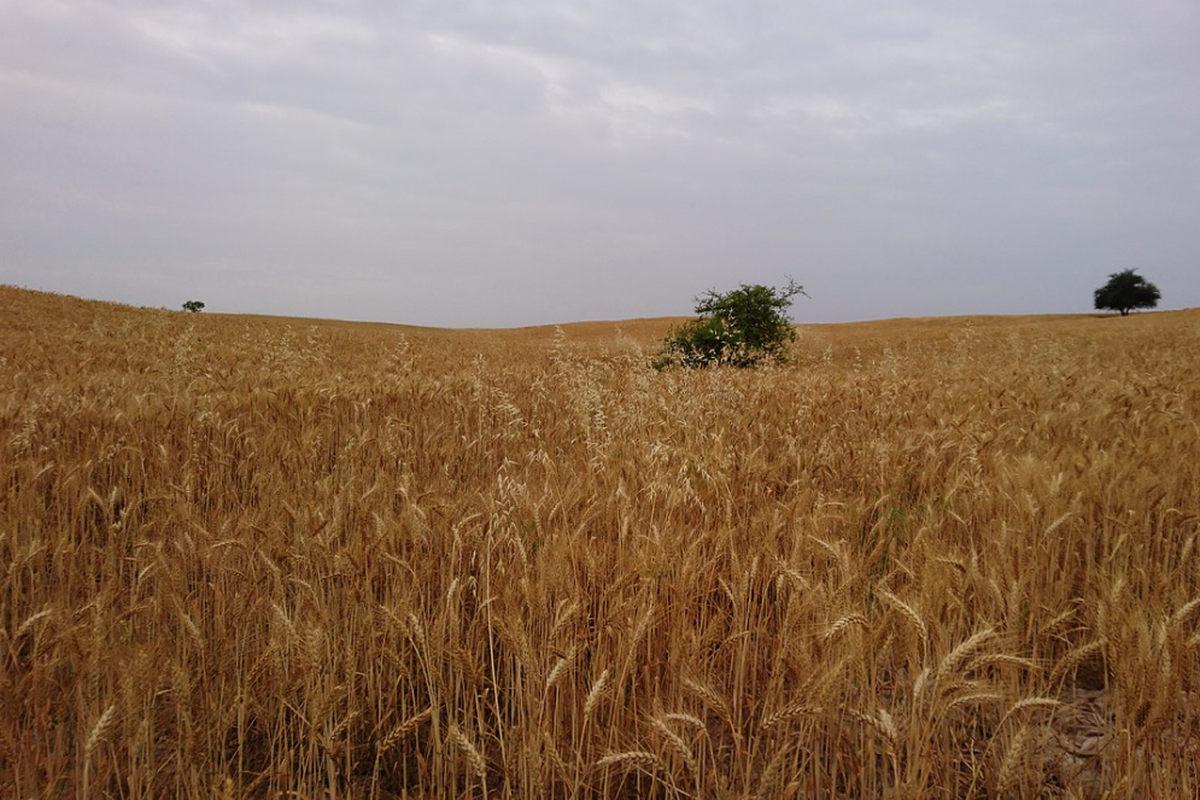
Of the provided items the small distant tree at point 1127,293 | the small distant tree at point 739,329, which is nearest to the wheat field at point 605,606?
the small distant tree at point 739,329

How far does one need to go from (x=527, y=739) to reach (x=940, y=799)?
1.08 metres

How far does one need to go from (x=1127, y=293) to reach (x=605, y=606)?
182ft

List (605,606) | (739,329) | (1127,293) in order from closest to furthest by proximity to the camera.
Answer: (605,606) < (739,329) < (1127,293)

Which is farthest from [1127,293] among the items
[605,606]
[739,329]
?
[605,606]

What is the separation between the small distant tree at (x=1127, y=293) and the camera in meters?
43.8

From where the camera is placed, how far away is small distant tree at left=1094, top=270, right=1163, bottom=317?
1722 inches

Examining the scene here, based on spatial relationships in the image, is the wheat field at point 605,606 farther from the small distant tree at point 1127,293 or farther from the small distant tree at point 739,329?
the small distant tree at point 1127,293

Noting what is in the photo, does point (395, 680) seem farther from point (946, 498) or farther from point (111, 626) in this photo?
point (946, 498)

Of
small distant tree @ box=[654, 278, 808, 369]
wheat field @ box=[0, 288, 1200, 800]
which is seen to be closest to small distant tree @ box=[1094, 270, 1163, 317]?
small distant tree @ box=[654, 278, 808, 369]

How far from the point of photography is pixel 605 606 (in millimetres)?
2230

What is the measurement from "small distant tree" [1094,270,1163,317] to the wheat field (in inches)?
1969

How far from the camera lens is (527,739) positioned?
1.72 m

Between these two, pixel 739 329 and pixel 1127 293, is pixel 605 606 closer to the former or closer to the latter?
pixel 739 329

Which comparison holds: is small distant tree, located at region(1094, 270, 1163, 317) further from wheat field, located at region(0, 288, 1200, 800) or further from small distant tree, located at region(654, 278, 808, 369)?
wheat field, located at region(0, 288, 1200, 800)
